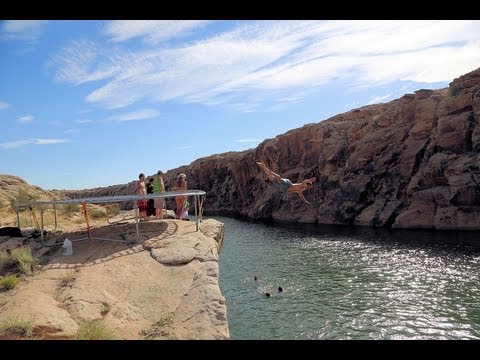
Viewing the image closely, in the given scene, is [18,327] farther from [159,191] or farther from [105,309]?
[159,191]

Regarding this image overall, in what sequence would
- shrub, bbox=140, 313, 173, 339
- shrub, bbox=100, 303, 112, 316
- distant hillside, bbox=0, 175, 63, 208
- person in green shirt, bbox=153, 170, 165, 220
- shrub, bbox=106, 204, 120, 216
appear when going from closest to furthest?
shrub, bbox=140, 313, 173, 339, shrub, bbox=100, 303, 112, 316, person in green shirt, bbox=153, 170, 165, 220, distant hillside, bbox=0, 175, 63, 208, shrub, bbox=106, 204, 120, 216

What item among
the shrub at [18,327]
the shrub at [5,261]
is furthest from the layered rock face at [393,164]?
the shrub at [18,327]

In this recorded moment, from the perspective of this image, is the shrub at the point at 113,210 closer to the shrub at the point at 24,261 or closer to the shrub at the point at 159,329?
the shrub at the point at 24,261

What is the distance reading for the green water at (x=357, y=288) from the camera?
16.0 m

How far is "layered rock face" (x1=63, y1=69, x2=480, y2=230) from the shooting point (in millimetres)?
42125

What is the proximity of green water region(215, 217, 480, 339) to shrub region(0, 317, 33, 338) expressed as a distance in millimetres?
9575

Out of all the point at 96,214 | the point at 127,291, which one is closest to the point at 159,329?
the point at 127,291

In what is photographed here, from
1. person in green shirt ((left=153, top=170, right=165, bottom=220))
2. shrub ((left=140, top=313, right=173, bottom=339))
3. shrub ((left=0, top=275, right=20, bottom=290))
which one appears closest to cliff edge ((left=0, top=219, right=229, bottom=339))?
shrub ((left=140, top=313, right=173, bottom=339))

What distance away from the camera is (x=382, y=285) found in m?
22.1

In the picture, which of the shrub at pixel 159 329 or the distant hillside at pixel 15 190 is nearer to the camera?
the shrub at pixel 159 329

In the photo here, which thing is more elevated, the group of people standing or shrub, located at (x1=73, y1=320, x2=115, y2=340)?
the group of people standing

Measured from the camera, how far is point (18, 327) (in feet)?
22.3

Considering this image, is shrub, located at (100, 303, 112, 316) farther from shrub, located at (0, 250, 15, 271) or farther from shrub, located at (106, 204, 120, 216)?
shrub, located at (106, 204, 120, 216)

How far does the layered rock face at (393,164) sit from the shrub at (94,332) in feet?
133
